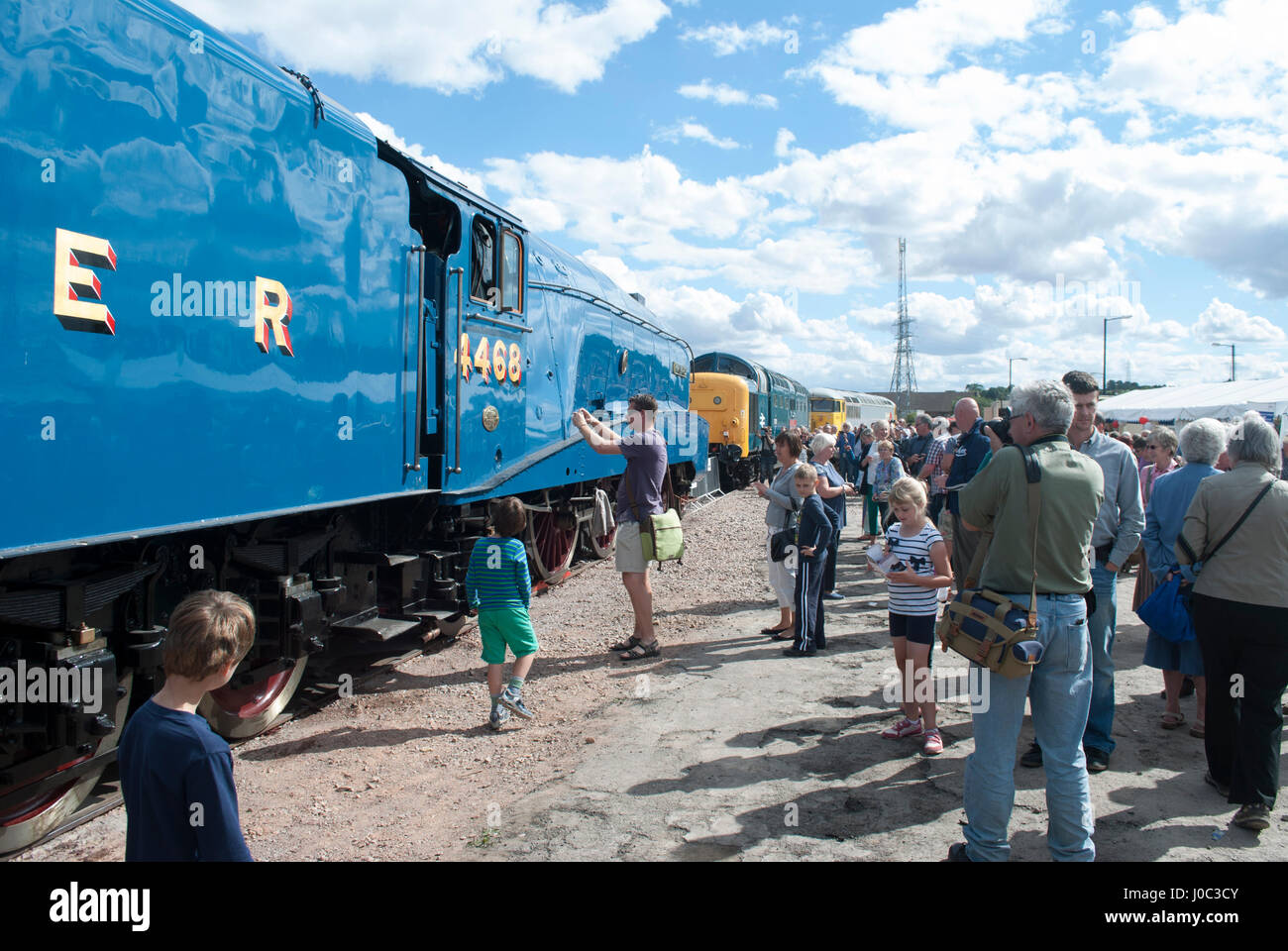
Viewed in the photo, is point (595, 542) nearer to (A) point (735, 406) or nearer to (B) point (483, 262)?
(B) point (483, 262)

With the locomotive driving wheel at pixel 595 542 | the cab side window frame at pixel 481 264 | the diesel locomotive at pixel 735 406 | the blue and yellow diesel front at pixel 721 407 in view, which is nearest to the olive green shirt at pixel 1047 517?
the cab side window frame at pixel 481 264

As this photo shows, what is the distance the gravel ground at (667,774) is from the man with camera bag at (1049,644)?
419 millimetres

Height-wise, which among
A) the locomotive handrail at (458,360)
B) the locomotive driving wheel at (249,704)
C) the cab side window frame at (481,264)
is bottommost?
the locomotive driving wheel at (249,704)

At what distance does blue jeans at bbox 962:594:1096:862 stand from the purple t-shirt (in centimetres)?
364

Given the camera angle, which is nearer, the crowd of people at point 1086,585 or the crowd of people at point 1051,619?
the crowd of people at point 1051,619

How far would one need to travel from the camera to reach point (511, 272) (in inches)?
283

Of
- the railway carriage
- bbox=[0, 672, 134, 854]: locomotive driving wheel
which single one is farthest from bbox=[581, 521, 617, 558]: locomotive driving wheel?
the railway carriage

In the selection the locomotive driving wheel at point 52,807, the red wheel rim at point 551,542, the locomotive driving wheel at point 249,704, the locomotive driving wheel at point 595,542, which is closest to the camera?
the locomotive driving wheel at point 52,807

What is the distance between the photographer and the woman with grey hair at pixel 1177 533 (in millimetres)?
4867

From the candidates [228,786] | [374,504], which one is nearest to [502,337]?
[374,504]

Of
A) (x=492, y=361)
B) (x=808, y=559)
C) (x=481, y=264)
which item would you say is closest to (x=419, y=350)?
(x=492, y=361)

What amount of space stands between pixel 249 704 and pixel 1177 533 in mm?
5715

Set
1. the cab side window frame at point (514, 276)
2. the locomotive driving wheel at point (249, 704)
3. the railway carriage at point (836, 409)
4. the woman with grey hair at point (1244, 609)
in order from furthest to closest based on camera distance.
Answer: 1. the railway carriage at point (836, 409)
2. the cab side window frame at point (514, 276)
3. the locomotive driving wheel at point (249, 704)
4. the woman with grey hair at point (1244, 609)

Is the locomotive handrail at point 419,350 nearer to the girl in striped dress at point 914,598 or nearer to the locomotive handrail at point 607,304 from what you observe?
the locomotive handrail at point 607,304
